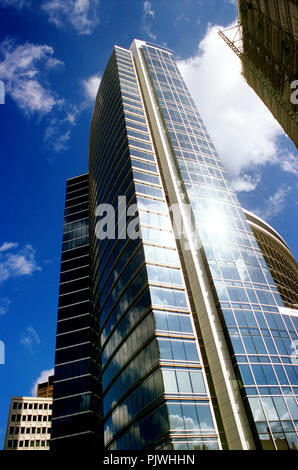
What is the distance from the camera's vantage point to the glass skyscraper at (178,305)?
31.0 meters

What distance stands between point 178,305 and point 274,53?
2603 centimetres

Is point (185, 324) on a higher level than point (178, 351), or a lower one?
higher

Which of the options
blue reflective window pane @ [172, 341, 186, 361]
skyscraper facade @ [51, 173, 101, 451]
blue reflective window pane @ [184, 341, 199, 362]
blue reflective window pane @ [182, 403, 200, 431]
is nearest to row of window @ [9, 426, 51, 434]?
skyscraper facade @ [51, 173, 101, 451]

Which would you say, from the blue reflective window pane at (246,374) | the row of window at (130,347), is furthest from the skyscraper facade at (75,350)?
the blue reflective window pane at (246,374)

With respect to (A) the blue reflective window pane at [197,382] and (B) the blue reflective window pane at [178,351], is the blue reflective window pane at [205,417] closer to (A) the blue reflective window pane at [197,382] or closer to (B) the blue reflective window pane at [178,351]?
(A) the blue reflective window pane at [197,382]

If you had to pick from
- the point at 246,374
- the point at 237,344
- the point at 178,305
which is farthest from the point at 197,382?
the point at 178,305

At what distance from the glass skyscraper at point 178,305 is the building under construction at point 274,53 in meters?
20.6

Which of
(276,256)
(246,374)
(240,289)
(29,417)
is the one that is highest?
(276,256)

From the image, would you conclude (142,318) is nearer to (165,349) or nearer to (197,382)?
(165,349)

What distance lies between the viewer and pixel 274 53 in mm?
23359
